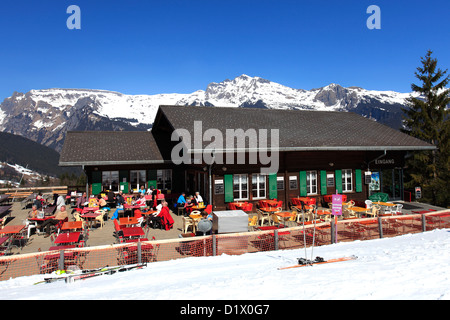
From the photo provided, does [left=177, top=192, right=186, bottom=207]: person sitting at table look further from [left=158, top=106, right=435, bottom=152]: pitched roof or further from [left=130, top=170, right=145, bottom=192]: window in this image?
[left=130, top=170, right=145, bottom=192]: window

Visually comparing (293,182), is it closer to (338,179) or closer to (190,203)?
(338,179)

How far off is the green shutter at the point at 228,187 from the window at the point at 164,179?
19.5 ft

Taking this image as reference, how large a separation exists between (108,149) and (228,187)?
9.00 m

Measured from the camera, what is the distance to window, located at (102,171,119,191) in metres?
18.0

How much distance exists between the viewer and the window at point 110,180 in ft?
59.2

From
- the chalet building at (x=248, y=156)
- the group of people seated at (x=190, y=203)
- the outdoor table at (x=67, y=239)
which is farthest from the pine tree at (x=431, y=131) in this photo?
the outdoor table at (x=67, y=239)

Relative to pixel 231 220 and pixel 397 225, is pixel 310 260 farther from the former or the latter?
pixel 397 225

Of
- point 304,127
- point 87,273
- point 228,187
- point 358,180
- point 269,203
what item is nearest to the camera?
point 87,273

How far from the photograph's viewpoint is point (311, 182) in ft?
54.3

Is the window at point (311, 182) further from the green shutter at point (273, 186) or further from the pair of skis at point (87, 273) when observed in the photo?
the pair of skis at point (87, 273)

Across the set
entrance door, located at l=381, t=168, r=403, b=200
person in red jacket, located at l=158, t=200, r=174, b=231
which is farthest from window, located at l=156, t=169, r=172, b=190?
entrance door, located at l=381, t=168, r=403, b=200

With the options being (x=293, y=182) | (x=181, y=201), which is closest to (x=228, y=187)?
(x=181, y=201)

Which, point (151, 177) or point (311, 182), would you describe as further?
point (151, 177)

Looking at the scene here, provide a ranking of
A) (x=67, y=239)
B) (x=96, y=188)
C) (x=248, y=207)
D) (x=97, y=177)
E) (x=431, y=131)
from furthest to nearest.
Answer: (x=431, y=131) < (x=97, y=177) < (x=96, y=188) < (x=248, y=207) < (x=67, y=239)
